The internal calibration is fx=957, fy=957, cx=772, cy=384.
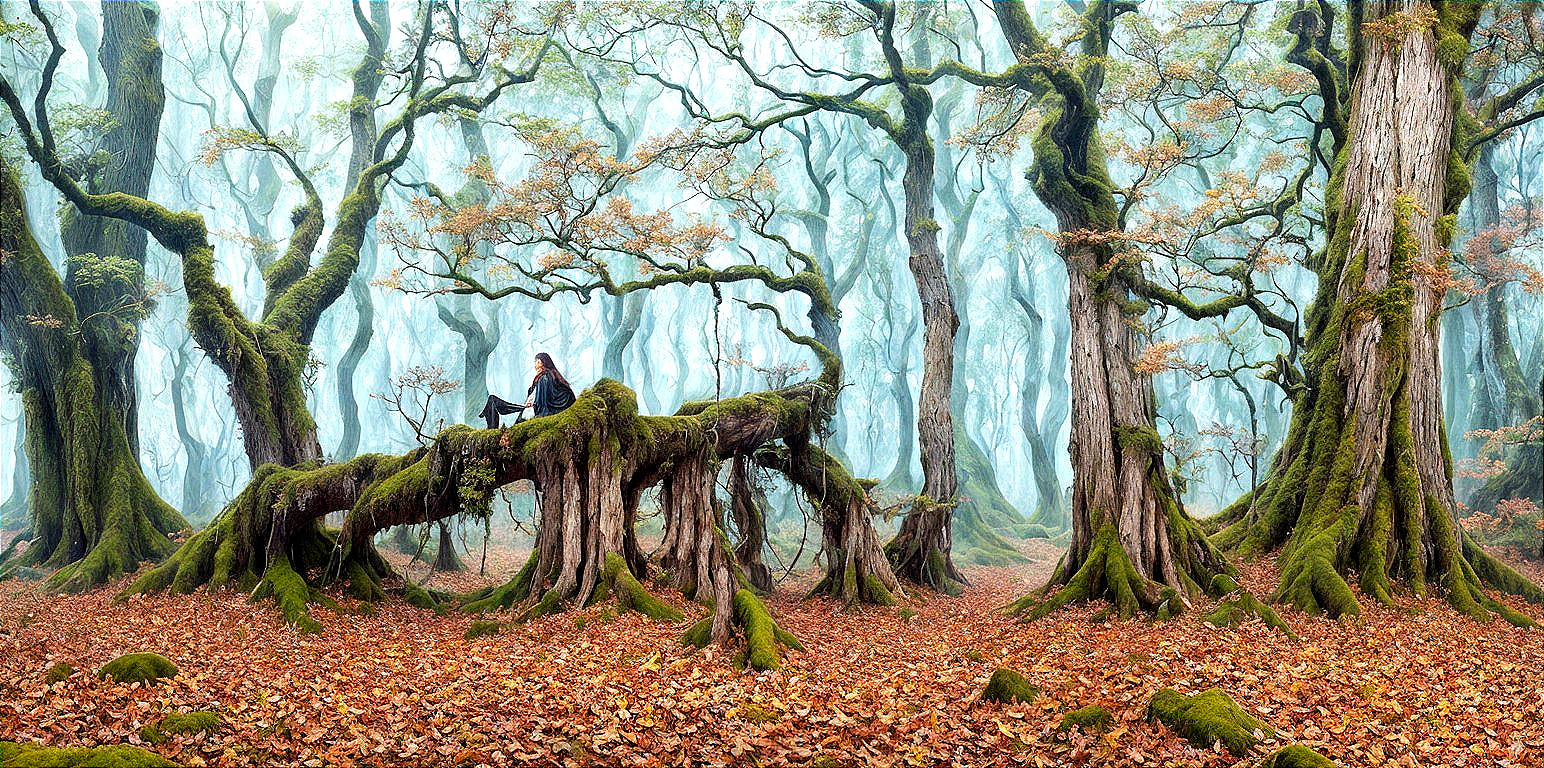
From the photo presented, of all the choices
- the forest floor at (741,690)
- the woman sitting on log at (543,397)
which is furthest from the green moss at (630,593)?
the woman sitting on log at (543,397)

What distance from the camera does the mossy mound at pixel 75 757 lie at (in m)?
4.77

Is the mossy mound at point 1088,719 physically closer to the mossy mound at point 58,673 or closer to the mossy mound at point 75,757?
the mossy mound at point 75,757

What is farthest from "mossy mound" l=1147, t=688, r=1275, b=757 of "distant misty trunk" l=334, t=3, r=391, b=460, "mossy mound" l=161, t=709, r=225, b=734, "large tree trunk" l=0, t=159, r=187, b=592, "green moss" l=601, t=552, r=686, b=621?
"distant misty trunk" l=334, t=3, r=391, b=460

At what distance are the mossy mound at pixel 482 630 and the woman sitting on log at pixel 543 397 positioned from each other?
257 centimetres

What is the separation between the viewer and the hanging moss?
20.7 feet

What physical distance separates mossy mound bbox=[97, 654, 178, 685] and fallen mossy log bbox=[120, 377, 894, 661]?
8.82 feet

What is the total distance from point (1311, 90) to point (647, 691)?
15.1 metres

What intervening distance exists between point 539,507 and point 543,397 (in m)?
1.28

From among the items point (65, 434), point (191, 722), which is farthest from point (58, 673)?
point (65, 434)

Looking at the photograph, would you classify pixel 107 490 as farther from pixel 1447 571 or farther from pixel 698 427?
pixel 1447 571

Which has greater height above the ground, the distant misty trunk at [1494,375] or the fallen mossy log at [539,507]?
the distant misty trunk at [1494,375]

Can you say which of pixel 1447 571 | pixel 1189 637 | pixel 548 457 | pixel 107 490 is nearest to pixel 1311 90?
pixel 1447 571

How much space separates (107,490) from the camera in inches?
544

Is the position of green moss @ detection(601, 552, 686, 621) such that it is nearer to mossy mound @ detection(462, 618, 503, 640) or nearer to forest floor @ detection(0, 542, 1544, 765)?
forest floor @ detection(0, 542, 1544, 765)
